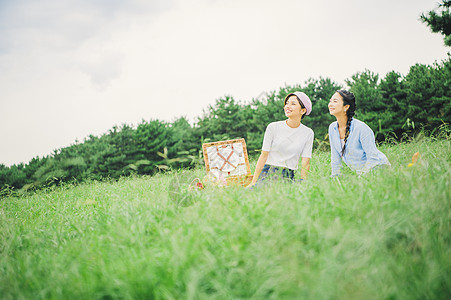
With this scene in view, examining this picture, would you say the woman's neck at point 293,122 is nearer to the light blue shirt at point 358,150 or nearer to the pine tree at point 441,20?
the light blue shirt at point 358,150

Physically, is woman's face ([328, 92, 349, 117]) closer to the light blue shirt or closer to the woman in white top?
the light blue shirt

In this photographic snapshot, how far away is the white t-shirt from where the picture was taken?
3.95 m

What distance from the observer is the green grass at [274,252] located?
1251 millimetres

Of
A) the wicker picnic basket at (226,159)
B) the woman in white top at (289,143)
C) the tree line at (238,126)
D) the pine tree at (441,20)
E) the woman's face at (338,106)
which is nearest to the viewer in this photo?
the woman's face at (338,106)

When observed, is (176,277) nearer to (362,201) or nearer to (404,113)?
(362,201)

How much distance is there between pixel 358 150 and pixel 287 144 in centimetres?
101

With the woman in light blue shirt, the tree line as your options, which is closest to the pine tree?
the tree line

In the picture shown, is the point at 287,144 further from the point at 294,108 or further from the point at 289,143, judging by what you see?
the point at 294,108

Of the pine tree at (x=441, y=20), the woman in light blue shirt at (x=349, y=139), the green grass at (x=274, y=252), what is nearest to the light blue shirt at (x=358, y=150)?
the woman in light blue shirt at (x=349, y=139)

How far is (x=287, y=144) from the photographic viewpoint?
3975mm

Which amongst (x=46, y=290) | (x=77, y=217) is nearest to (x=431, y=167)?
(x=46, y=290)

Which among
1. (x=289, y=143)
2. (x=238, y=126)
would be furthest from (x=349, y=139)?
(x=238, y=126)

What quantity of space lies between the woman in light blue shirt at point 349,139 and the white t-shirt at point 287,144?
0.40 meters

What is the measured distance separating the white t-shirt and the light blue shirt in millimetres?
404
